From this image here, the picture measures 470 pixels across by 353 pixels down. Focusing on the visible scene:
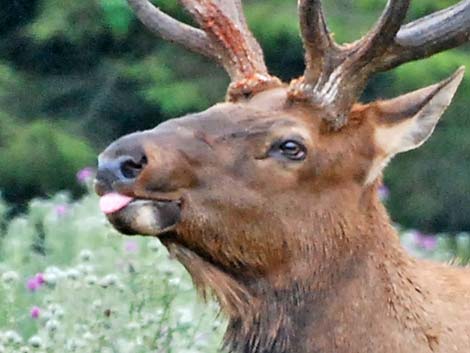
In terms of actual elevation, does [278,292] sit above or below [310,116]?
below

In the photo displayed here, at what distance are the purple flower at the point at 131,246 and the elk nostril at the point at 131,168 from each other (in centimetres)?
267

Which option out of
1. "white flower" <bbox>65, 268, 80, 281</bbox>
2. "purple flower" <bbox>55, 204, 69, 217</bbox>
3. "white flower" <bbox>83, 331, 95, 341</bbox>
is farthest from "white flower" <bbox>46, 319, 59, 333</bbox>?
"purple flower" <bbox>55, 204, 69, 217</bbox>

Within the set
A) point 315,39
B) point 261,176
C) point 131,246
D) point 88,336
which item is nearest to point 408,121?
point 315,39

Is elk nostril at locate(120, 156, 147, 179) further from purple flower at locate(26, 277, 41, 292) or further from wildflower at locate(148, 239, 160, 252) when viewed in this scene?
purple flower at locate(26, 277, 41, 292)

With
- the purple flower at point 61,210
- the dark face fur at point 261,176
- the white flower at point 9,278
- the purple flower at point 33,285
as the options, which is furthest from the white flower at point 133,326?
the purple flower at point 61,210

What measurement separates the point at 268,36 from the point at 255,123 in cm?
705

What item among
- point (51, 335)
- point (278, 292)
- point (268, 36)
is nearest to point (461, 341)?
point (278, 292)

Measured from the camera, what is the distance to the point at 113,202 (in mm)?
4672

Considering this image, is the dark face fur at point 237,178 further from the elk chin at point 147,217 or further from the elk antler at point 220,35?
the elk antler at point 220,35

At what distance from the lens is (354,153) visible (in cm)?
507

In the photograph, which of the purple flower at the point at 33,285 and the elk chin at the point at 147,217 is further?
the purple flower at the point at 33,285

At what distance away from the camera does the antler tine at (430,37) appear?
16.7 feet

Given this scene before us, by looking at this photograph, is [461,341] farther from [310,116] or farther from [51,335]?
[51,335]

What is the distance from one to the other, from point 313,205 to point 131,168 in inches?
23.6
